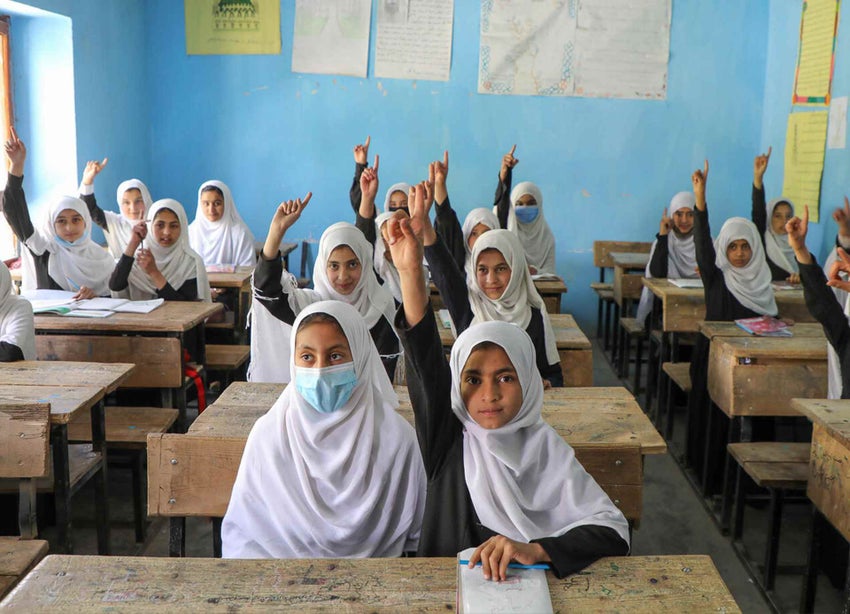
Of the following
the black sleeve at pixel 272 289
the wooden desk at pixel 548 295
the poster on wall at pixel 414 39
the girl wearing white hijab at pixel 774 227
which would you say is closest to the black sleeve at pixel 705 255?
the wooden desk at pixel 548 295

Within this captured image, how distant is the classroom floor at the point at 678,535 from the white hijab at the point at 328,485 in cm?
138

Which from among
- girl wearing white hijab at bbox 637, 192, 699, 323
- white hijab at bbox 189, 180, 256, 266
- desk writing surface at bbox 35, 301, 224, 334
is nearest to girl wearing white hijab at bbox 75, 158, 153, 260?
white hijab at bbox 189, 180, 256, 266

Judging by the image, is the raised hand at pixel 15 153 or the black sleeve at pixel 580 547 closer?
the black sleeve at pixel 580 547

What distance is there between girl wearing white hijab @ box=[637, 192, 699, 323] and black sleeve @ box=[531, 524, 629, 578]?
374 centimetres

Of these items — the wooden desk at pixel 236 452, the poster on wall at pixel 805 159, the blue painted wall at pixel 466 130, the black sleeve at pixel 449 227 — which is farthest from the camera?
the blue painted wall at pixel 466 130

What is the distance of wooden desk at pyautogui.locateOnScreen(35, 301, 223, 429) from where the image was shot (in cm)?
329

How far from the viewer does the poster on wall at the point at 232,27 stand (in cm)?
679

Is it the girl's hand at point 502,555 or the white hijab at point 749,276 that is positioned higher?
the white hijab at point 749,276

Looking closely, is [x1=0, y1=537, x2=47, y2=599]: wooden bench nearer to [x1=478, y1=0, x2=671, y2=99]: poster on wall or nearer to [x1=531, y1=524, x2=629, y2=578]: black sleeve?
[x1=531, y1=524, x2=629, y2=578]: black sleeve

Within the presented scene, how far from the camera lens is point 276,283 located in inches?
114

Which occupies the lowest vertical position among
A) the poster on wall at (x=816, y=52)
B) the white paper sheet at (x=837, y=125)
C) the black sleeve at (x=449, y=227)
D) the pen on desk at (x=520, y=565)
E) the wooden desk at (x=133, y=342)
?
the wooden desk at (x=133, y=342)

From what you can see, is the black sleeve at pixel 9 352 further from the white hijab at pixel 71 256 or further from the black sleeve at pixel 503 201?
the black sleeve at pixel 503 201

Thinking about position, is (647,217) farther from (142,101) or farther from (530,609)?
(530,609)

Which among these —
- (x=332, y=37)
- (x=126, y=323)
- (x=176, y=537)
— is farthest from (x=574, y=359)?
(x=332, y=37)
